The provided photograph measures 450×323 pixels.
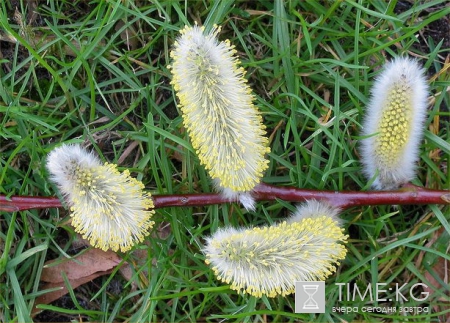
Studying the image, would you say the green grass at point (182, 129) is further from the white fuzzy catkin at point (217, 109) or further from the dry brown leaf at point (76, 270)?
the white fuzzy catkin at point (217, 109)

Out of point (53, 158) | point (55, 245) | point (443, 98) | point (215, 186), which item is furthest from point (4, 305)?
point (443, 98)

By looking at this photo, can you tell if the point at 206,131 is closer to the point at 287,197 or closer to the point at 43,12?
the point at 287,197

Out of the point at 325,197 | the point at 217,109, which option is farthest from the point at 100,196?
the point at 325,197

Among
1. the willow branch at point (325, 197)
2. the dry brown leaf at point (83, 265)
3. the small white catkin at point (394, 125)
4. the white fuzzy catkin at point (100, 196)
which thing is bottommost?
the dry brown leaf at point (83, 265)

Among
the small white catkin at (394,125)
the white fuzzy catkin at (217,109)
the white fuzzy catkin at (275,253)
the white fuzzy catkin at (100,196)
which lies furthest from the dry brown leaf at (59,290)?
the small white catkin at (394,125)

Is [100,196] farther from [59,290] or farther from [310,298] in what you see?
[310,298]
